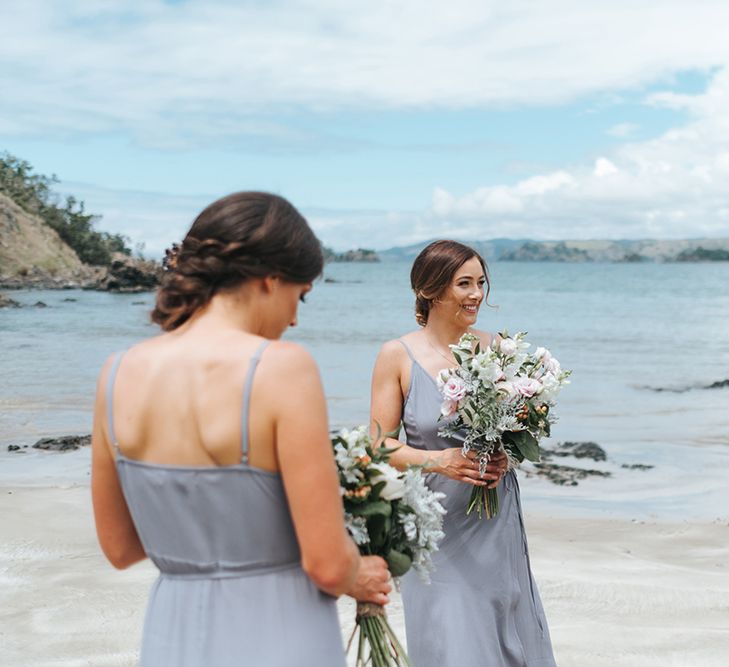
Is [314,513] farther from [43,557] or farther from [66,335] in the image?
[66,335]

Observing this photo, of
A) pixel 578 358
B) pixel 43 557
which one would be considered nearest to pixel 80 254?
pixel 578 358

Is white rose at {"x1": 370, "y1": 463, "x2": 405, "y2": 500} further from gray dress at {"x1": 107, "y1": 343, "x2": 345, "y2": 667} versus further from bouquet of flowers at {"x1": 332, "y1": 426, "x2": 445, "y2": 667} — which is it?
gray dress at {"x1": 107, "y1": 343, "x2": 345, "y2": 667}

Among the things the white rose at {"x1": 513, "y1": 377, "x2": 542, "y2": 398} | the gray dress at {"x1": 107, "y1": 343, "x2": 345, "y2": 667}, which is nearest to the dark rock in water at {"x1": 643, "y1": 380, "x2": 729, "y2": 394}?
the white rose at {"x1": 513, "y1": 377, "x2": 542, "y2": 398}

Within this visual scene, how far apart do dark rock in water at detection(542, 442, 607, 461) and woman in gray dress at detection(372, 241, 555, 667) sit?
9414mm

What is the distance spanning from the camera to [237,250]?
2.63 metres

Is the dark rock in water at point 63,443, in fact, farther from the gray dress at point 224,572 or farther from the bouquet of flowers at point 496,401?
the gray dress at point 224,572

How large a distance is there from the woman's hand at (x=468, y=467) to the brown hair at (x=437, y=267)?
0.84 metres

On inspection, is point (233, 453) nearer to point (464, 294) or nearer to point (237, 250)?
point (237, 250)

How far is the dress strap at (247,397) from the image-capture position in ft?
8.20

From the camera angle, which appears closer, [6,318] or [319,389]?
[319,389]

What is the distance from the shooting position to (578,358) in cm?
3406

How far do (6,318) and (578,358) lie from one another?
2557 cm

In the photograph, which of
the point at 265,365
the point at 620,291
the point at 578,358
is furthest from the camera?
the point at 620,291

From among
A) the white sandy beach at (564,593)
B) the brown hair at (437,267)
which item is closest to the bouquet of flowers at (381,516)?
the brown hair at (437,267)
